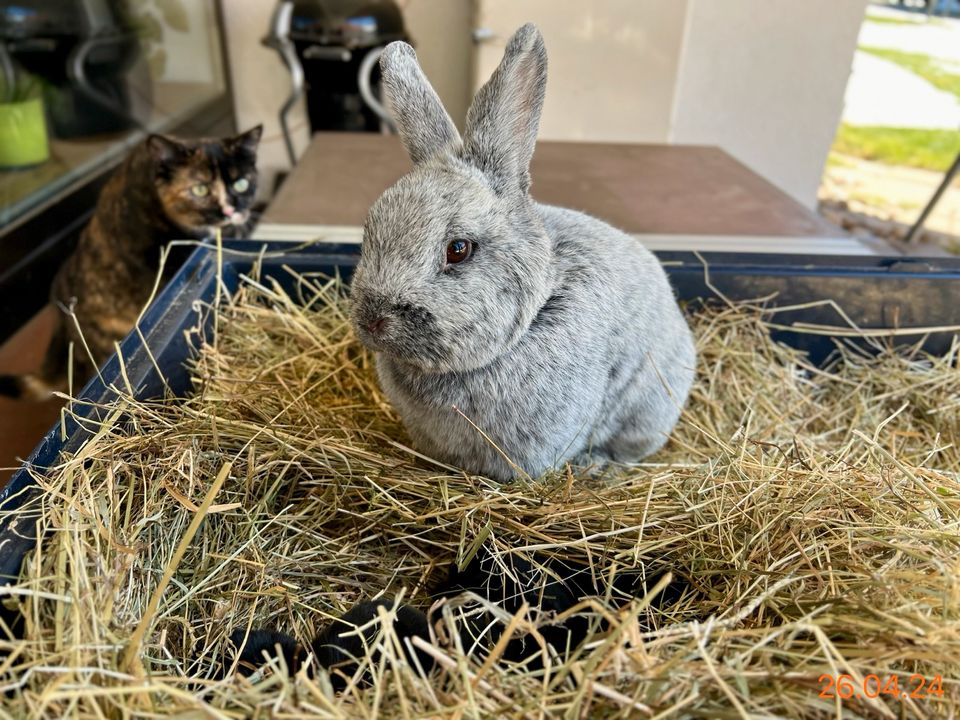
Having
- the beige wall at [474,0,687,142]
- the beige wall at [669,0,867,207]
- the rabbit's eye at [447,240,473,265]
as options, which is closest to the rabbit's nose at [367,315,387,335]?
the rabbit's eye at [447,240,473,265]

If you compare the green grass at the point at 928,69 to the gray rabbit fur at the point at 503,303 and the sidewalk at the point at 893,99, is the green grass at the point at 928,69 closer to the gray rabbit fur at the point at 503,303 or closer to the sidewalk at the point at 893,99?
the sidewalk at the point at 893,99

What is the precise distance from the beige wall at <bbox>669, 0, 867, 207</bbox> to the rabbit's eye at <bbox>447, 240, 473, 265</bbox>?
3.45 metres

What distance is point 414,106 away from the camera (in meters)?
1.24

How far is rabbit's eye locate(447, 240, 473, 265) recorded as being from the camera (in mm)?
1128

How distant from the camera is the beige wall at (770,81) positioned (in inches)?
160

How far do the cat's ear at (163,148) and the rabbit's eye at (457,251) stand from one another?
1.51 m

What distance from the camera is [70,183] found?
344cm

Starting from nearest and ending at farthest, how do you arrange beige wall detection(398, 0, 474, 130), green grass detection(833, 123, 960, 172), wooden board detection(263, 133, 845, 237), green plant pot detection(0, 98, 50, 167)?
wooden board detection(263, 133, 845, 237) → green plant pot detection(0, 98, 50, 167) → green grass detection(833, 123, 960, 172) → beige wall detection(398, 0, 474, 130)

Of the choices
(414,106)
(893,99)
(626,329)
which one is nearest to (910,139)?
(893,99)

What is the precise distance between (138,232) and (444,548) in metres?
1.62

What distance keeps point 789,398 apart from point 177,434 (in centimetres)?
151
